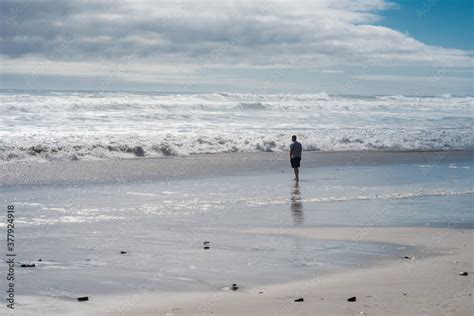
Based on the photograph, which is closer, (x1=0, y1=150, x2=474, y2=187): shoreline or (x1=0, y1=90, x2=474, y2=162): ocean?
(x1=0, y1=150, x2=474, y2=187): shoreline

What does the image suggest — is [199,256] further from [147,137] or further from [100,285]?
[147,137]

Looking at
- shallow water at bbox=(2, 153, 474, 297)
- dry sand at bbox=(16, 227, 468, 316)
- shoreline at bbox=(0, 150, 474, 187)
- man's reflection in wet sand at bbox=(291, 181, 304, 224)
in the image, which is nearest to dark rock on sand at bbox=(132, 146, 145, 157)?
shoreline at bbox=(0, 150, 474, 187)

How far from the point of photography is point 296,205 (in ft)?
51.4

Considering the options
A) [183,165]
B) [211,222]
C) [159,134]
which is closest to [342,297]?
[211,222]

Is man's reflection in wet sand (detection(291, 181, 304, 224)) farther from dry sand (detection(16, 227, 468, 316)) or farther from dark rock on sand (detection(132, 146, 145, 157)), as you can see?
dark rock on sand (detection(132, 146, 145, 157))

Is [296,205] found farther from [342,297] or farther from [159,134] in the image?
[159,134]

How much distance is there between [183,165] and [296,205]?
8.64m

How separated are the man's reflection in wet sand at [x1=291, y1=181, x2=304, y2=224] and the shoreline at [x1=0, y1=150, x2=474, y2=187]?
3519mm

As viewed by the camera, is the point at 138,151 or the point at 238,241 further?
the point at 138,151

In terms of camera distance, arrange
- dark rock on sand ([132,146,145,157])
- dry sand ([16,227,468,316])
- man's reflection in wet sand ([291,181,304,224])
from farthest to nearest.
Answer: dark rock on sand ([132,146,145,157])
man's reflection in wet sand ([291,181,304,224])
dry sand ([16,227,468,316])

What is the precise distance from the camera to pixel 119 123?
40.3 meters

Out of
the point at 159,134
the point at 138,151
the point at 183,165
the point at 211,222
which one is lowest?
the point at 211,222

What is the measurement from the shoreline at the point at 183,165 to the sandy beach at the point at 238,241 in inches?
5.6

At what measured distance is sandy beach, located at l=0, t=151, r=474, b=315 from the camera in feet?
25.7
